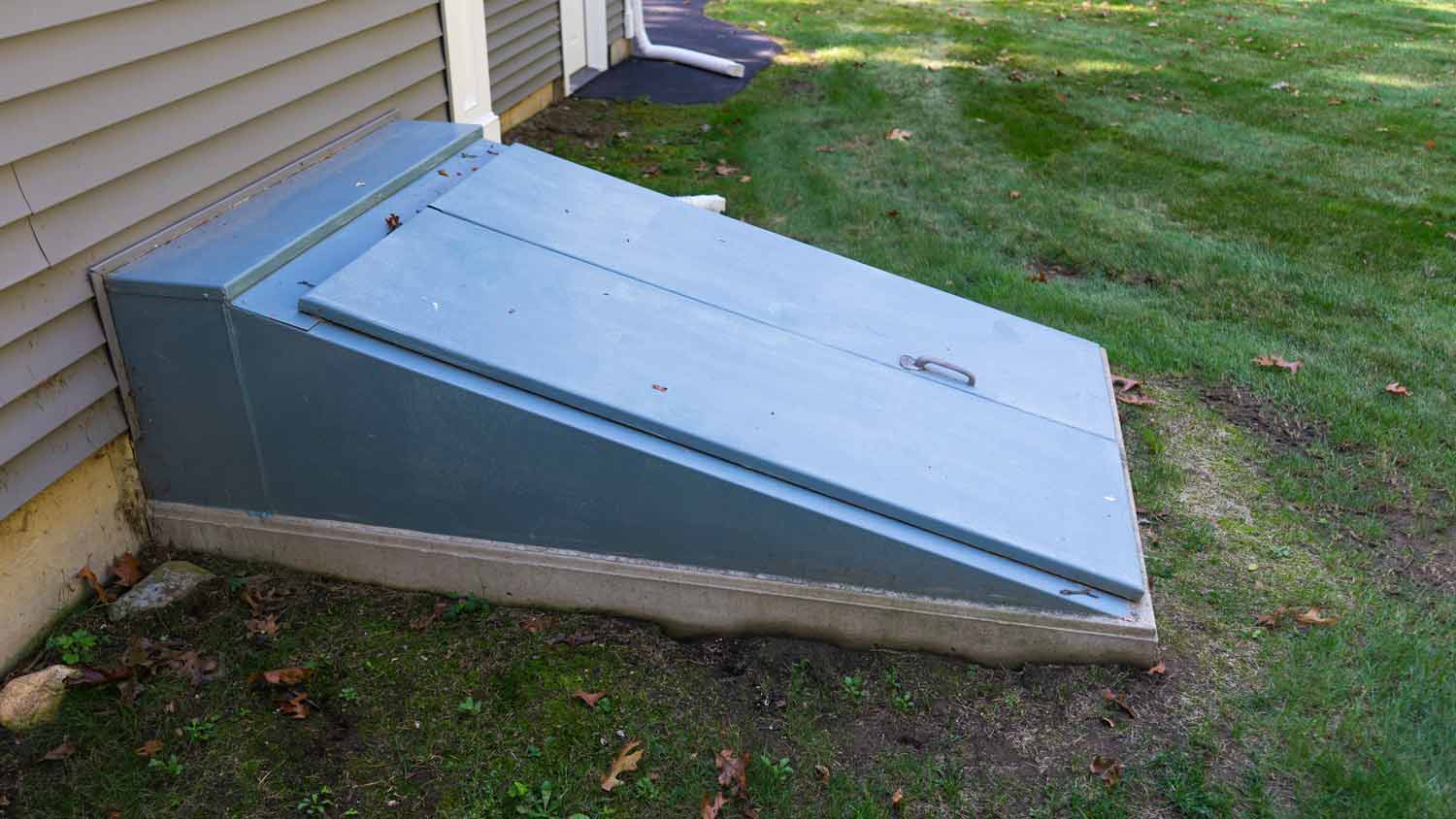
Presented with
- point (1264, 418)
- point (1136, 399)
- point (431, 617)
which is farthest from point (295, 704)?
point (1264, 418)

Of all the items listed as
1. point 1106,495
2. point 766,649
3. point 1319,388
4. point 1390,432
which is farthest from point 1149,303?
point 766,649

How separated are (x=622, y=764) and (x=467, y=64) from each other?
14.0 feet

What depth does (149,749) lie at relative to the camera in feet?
9.49

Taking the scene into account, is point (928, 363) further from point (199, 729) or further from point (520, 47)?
point (520, 47)

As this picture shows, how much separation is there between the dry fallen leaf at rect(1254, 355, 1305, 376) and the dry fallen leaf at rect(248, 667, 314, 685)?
4433 mm

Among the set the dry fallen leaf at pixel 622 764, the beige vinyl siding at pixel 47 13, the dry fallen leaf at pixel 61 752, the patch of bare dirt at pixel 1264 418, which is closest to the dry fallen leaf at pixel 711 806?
the dry fallen leaf at pixel 622 764

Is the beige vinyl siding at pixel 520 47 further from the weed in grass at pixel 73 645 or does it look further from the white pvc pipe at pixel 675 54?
the weed in grass at pixel 73 645

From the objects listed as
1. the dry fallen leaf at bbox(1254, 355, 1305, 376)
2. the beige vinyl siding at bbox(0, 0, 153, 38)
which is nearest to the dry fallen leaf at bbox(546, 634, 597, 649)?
the beige vinyl siding at bbox(0, 0, 153, 38)

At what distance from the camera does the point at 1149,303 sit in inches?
233

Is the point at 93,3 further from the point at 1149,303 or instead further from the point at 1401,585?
the point at 1149,303

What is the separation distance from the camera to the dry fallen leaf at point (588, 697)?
3113 mm

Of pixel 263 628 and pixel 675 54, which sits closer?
pixel 263 628

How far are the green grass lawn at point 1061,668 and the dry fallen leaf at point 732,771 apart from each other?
0.10ft

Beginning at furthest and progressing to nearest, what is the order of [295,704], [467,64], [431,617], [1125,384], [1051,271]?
[1051,271], [467,64], [1125,384], [431,617], [295,704]
